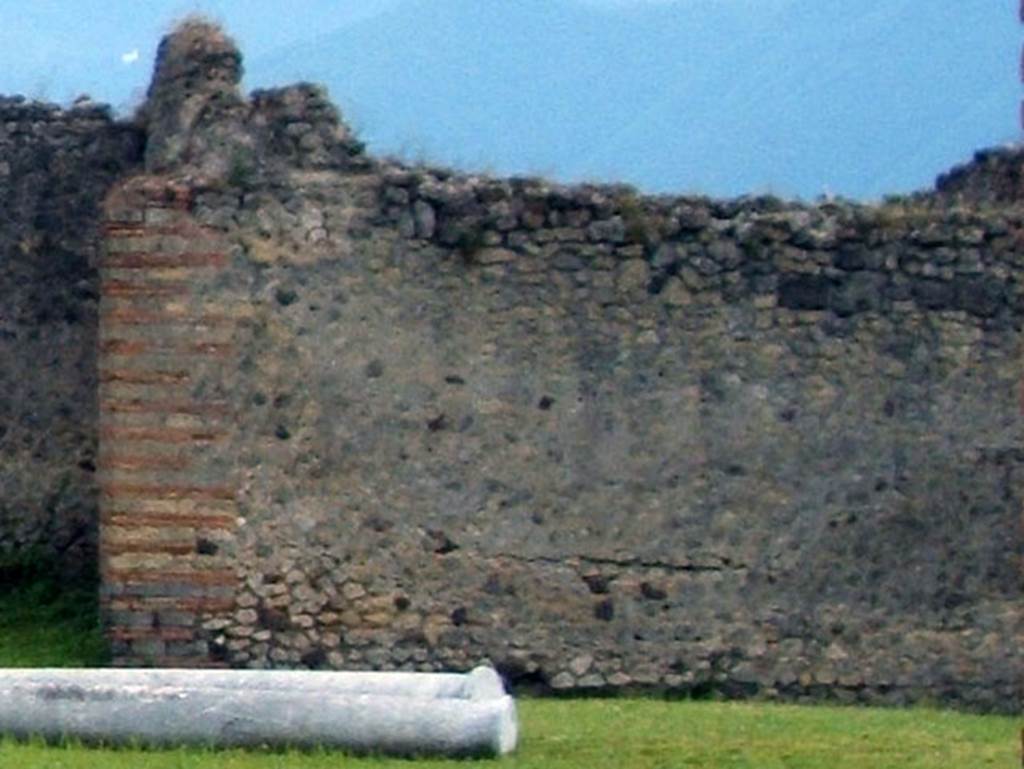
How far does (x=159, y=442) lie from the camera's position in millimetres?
13469

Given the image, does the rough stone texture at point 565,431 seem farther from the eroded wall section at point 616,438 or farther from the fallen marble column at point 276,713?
the fallen marble column at point 276,713

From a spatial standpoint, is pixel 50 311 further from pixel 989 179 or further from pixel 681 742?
pixel 681 742

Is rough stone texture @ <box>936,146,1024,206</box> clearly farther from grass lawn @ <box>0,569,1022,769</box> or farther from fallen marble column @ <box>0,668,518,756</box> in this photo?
fallen marble column @ <box>0,668,518,756</box>

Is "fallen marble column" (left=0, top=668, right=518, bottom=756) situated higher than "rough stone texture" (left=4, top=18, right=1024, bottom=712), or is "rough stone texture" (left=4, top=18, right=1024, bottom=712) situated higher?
"rough stone texture" (left=4, top=18, right=1024, bottom=712)

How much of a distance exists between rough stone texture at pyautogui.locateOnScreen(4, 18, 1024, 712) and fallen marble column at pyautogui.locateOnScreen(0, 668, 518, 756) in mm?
3657

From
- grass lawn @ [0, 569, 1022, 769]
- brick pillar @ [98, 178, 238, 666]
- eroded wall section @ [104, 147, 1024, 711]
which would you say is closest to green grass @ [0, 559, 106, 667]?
grass lawn @ [0, 569, 1022, 769]

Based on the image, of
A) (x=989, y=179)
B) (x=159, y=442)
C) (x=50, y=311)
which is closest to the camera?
(x=159, y=442)

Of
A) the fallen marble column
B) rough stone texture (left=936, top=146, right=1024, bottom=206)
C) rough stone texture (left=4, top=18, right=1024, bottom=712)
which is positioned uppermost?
rough stone texture (left=936, top=146, right=1024, bottom=206)

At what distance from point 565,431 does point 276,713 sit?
15.6ft

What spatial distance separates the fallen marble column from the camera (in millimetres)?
9602

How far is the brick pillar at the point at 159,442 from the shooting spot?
1344cm

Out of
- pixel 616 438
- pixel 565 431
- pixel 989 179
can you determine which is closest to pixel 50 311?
pixel 565 431

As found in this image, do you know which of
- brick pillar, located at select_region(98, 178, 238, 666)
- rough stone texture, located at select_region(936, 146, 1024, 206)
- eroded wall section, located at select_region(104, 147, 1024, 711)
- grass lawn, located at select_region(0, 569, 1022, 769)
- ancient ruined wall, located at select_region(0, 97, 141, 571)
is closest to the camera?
grass lawn, located at select_region(0, 569, 1022, 769)

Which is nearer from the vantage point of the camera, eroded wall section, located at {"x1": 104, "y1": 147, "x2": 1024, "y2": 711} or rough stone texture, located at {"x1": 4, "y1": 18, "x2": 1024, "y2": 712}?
rough stone texture, located at {"x1": 4, "y1": 18, "x2": 1024, "y2": 712}
